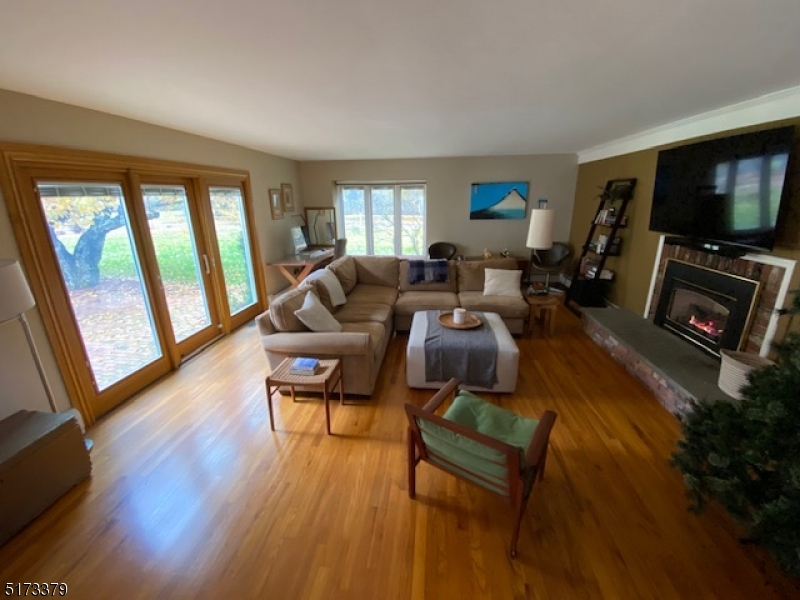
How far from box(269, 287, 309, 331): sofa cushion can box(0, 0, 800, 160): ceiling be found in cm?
142

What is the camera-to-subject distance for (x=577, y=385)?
282cm

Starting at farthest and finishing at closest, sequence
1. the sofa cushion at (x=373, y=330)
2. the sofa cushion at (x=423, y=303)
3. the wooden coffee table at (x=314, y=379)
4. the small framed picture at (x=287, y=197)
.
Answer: the small framed picture at (x=287, y=197), the sofa cushion at (x=423, y=303), the sofa cushion at (x=373, y=330), the wooden coffee table at (x=314, y=379)

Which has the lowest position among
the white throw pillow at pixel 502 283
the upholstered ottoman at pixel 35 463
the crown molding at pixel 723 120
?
the upholstered ottoman at pixel 35 463

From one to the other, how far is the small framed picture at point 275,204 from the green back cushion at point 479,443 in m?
4.18

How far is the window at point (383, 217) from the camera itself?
5.92 metres

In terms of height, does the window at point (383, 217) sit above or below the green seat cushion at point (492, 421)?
above

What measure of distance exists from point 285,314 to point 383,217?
12.8 ft

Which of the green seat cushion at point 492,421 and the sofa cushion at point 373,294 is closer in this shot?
the green seat cushion at point 492,421

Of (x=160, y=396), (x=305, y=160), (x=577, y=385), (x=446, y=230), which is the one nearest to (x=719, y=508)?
(x=577, y=385)

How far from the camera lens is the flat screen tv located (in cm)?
212

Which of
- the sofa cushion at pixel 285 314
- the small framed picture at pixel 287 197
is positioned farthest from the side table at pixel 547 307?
the small framed picture at pixel 287 197

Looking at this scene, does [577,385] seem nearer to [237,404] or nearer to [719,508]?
[719,508]

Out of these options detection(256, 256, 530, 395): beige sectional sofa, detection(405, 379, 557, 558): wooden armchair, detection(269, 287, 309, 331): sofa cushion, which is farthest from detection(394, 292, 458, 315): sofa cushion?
detection(405, 379, 557, 558): wooden armchair

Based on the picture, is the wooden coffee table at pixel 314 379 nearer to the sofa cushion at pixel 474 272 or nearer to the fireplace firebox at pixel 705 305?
the sofa cushion at pixel 474 272
